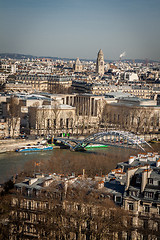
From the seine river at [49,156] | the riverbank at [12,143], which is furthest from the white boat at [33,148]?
the seine river at [49,156]

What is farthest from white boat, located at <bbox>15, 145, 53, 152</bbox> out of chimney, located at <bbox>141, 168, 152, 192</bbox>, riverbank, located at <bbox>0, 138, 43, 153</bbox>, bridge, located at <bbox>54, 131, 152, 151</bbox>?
chimney, located at <bbox>141, 168, 152, 192</bbox>

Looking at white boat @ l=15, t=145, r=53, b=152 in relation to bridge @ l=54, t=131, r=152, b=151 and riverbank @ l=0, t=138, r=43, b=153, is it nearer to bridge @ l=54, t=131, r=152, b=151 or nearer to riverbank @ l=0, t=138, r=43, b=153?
riverbank @ l=0, t=138, r=43, b=153

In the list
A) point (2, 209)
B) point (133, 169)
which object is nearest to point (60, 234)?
point (2, 209)

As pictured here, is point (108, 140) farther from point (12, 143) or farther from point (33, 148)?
point (12, 143)

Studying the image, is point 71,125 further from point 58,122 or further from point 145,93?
point 145,93

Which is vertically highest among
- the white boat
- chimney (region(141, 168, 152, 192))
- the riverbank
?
chimney (region(141, 168, 152, 192))

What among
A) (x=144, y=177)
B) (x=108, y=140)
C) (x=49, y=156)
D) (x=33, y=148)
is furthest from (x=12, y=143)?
(x=144, y=177)
